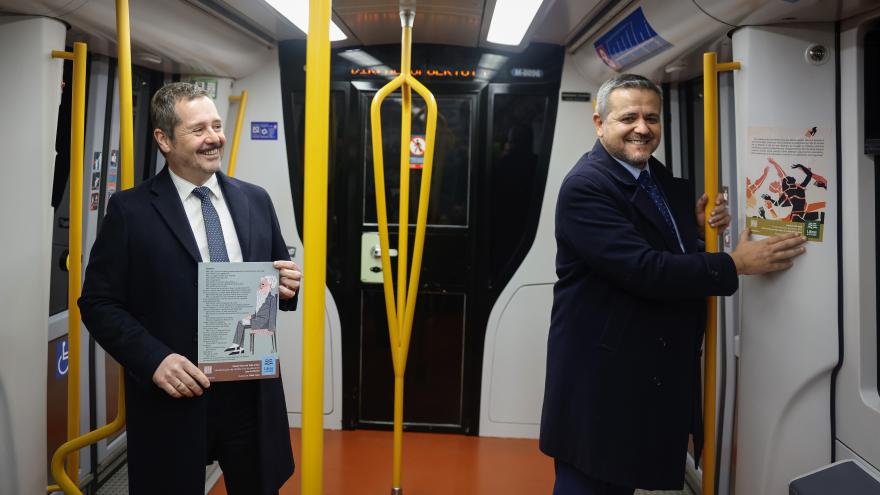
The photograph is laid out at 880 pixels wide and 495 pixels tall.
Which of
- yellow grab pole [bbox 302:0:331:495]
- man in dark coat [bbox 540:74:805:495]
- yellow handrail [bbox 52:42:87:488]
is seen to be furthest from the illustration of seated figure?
man in dark coat [bbox 540:74:805:495]

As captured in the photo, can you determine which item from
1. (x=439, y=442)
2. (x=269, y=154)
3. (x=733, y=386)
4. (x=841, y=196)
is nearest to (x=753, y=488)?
(x=733, y=386)

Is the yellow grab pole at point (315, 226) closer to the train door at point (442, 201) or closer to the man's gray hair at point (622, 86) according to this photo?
the man's gray hair at point (622, 86)

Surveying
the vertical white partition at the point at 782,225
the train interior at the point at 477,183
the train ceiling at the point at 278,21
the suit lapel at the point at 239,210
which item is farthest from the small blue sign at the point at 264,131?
the vertical white partition at the point at 782,225

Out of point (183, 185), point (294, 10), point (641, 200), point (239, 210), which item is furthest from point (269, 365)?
point (294, 10)

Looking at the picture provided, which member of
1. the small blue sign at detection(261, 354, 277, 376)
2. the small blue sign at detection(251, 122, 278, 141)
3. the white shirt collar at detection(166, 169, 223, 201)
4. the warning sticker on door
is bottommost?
the small blue sign at detection(261, 354, 277, 376)

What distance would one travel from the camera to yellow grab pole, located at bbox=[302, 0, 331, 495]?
3.93 ft

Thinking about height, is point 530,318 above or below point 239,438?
above

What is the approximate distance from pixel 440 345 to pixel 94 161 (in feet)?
7.83

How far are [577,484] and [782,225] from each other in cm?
118

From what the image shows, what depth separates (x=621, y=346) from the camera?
1.99 metres

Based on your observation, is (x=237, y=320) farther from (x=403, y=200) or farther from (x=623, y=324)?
(x=403, y=200)

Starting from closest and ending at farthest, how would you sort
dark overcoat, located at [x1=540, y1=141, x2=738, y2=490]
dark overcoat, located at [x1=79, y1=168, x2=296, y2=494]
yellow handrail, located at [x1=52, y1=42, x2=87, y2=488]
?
dark overcoat, located at [x1=79, y1=168, x2=296, y2=494]
dark overcoat, located at [x1=540, y1=141, x2=738, y2=490]
yellow handrail, located at [x1=52, y1=42, x2=87, y2=488]

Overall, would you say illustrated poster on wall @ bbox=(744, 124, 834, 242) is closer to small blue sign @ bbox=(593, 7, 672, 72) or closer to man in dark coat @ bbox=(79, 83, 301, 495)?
small blue sign @ bbox=(593, 7, 672, 72)

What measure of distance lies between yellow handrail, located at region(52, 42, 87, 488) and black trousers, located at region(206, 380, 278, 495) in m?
0.61
